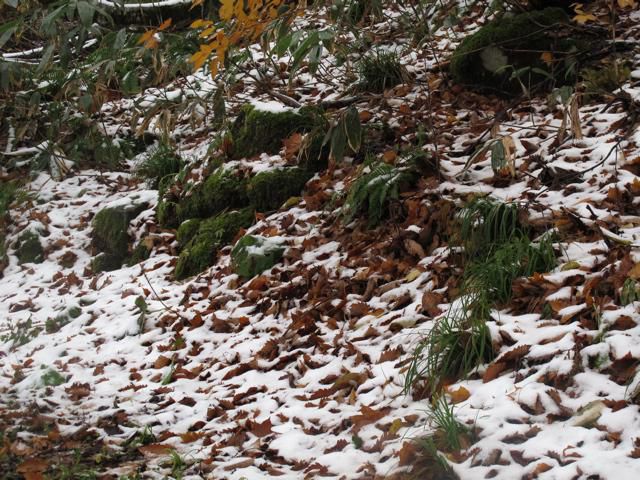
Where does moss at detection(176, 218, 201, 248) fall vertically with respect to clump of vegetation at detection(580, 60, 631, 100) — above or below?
below

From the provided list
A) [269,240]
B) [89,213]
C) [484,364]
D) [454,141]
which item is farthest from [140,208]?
[484,364]

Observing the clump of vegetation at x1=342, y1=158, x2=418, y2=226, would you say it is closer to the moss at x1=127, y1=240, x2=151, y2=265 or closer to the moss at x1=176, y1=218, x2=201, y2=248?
the moss at x1=176, y1=218, x2=201, y2=248

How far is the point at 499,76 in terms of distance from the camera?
593cm

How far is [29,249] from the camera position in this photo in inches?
279

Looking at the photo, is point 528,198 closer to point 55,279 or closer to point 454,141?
point 454,141

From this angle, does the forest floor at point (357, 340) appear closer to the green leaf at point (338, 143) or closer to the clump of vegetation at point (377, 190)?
the clump of vegetation at point (377, 190)

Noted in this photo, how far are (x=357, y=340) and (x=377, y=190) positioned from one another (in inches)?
54.1

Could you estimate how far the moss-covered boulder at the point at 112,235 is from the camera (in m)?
6.67

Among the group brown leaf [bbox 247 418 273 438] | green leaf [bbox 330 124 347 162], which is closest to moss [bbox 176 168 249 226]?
green leaf [bbox 330 124 347 162]

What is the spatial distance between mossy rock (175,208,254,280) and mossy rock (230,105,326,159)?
751 mm

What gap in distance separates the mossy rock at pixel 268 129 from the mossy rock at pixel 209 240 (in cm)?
75

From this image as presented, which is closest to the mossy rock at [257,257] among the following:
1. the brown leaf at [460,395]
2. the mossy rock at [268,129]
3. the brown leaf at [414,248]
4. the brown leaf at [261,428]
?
the brown leaf at [414,248]

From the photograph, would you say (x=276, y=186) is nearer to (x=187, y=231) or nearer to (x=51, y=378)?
(x=187, y=231)

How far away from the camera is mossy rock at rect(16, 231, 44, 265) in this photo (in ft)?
23.1
